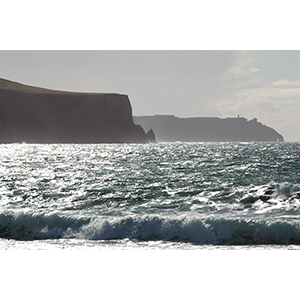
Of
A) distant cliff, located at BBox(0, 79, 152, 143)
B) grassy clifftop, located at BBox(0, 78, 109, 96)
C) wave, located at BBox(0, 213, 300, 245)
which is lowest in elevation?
wave, located at BBox(0, 213, 300, 245)

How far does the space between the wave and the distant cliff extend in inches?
4962

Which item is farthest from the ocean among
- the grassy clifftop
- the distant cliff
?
the grassy clifftop

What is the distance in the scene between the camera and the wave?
9070 mm

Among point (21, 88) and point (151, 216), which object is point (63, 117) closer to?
point (21, 88)

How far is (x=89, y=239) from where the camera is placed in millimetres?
9250

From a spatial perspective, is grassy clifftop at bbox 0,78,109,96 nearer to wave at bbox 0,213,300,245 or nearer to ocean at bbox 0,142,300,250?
ocean at bbox 0,142,300,250

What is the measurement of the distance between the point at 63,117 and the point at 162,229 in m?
135

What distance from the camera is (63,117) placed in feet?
448

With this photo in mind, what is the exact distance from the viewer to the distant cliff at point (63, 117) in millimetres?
124688

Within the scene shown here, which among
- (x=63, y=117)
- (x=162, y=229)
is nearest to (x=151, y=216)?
(x=162, y=229)

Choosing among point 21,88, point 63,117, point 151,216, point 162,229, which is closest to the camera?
point 162,229
